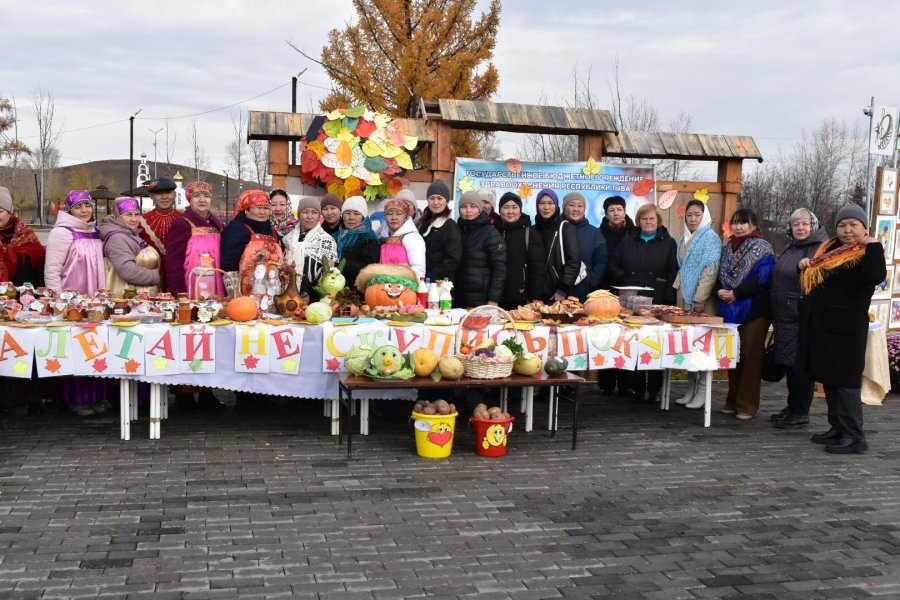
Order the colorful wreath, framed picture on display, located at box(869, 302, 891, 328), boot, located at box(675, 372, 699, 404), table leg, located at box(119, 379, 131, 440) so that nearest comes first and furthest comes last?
table leg, located at box(119, 379, 131, 440) < boot, located at box(675, 372, 699, 404) < the colorful wreath < framed picture on display, located at box(869, 302, 891, 328)

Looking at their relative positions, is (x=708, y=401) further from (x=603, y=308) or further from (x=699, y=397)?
(x=603, y=308)

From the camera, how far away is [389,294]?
6469 mm

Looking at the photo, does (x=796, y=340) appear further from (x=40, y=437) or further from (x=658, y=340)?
(x=40, y=437)

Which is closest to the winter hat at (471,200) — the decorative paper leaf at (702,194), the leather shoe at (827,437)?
the leather shoe at (827,437)

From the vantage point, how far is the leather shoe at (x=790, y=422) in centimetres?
702

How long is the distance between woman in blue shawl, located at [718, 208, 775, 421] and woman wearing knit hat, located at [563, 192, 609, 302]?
44.5 inches

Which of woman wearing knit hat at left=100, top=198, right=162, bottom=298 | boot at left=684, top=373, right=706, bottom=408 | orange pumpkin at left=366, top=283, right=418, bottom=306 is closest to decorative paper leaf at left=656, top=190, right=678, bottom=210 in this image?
boot at left=684, top=373, right=706, bottom=408

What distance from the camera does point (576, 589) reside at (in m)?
3.61

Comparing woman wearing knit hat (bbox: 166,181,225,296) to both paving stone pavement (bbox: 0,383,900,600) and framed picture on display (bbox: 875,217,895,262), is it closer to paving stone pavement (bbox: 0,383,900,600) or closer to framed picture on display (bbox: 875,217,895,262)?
paving stone pavement (bbox: 0,383,900,600)

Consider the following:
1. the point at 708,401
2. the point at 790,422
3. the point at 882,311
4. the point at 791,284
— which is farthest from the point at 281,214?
the point at 882,311

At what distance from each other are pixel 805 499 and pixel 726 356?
6.64 ft

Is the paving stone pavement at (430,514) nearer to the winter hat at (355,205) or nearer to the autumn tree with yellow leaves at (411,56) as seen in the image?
the winter hat at (355,205)

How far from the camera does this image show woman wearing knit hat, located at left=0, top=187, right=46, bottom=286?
679cm

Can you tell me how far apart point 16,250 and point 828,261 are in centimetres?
678
